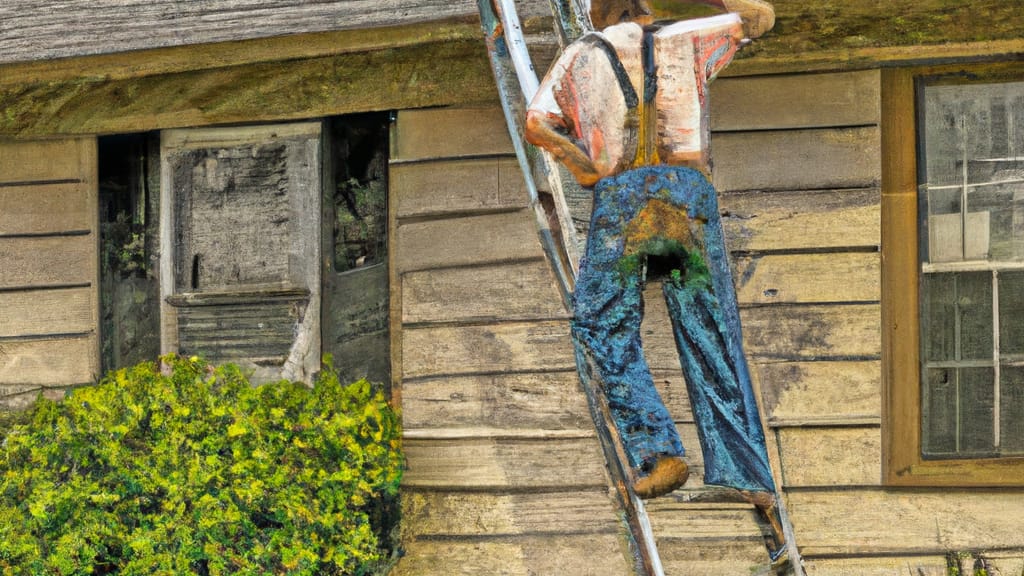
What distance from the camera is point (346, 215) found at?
15.9 ft

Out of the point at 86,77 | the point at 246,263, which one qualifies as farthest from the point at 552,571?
the point at 86,77

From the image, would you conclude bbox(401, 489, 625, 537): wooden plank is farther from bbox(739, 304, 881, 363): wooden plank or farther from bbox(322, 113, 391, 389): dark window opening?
bbox(739, 304, 881, 363): wooden plank

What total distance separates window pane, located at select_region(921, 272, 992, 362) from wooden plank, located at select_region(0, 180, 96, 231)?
3.26 m

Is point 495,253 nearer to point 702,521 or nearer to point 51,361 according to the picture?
point 702,521

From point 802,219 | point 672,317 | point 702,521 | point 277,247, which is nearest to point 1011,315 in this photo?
point 802,219

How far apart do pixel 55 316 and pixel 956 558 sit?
358 centimetres

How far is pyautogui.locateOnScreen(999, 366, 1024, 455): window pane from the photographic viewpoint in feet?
14.3

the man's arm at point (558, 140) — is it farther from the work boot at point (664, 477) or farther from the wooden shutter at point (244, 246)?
the wooden shutter at point (244, 246)

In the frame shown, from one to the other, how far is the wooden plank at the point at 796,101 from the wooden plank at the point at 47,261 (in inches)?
101

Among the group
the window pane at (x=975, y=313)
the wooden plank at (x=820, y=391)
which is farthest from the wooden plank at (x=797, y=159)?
the wooden plank at (x=820, y=391)

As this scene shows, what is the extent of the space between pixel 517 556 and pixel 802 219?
163 cm

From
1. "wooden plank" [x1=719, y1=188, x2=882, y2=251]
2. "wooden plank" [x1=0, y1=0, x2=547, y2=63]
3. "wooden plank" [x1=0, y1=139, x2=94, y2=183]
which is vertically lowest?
"wooden plank" [x1=719, y1=188, x2=882, y2=251]

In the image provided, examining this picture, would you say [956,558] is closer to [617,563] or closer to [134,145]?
[617,563]

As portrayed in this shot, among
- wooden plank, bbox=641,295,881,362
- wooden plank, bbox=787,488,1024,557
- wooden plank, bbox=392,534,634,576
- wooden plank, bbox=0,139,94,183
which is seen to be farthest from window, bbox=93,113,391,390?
wooden plank, bbox=787,488,1024,557
